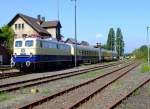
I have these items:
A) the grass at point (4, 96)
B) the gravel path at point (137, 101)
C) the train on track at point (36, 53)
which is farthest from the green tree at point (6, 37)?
the gravel path at point (137, 101)

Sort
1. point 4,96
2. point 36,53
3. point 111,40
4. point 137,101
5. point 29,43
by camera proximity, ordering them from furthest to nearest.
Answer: point 111,40 < point 29,43 < point 36,53 < point 4,96 < point 137,101

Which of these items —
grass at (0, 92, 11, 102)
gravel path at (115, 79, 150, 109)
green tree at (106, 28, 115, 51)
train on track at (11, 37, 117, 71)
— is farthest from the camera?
green tree at (106, 28, 115, 51)

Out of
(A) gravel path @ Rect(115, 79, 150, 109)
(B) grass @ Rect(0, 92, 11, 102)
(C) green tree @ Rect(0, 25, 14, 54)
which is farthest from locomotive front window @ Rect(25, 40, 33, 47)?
(C) green tree @ Rect(0, 25, 14, 54)

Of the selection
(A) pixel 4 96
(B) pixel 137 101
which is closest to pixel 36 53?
(A) pixel 4 96

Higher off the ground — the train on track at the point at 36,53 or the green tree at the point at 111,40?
the green tree at the point at 111,40

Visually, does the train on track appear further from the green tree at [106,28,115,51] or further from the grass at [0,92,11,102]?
the green tree at [106,28,115,51]

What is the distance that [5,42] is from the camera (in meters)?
63.5

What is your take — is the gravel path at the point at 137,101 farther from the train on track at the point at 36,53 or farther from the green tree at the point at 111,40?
the green tree at the point at 111,40

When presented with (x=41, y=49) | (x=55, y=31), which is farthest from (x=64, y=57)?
(x=55, y=31)

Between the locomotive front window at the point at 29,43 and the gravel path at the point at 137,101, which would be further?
the locomotive front window at the point at 29,43

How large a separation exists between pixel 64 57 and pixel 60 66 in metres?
1.55

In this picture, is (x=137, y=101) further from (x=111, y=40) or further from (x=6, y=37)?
(x=111, y=40)

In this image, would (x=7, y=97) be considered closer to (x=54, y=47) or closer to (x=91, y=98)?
(x=91, y=98)

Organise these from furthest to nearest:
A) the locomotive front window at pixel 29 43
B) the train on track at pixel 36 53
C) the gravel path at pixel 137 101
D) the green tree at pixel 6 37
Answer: the green tree at pixel 6 37
the locomotive front window at pixel 29 43
the train on track at pixel 36 53
the gravel path at pixel 137 101
